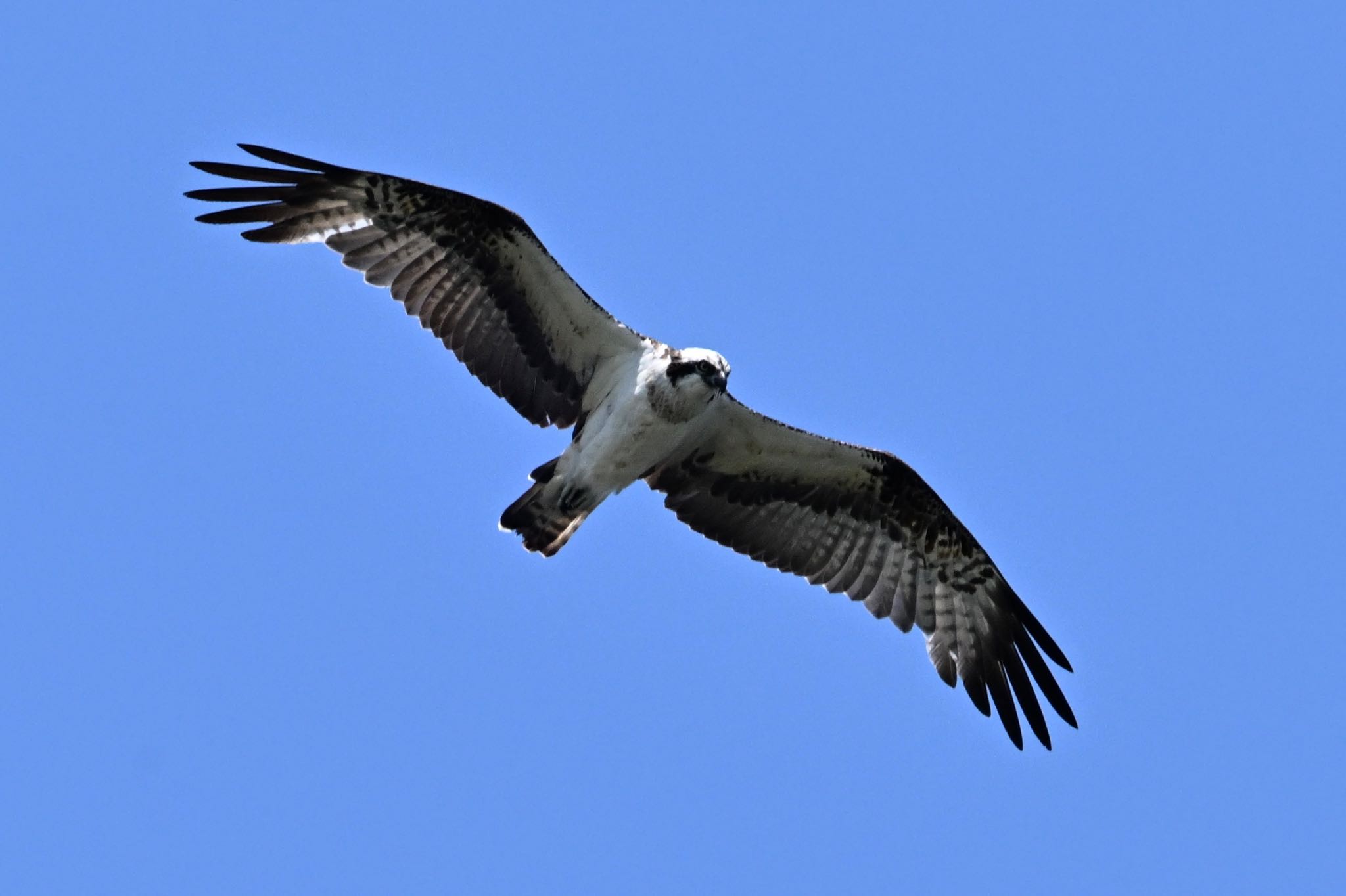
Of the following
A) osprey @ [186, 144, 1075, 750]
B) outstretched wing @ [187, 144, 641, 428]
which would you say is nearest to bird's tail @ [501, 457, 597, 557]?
osprey @ [186, 144, 1075, 750]

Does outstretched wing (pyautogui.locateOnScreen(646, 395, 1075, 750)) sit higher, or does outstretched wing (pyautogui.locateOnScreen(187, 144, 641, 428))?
outstretched wing (pyautogui.locateOnScreen(646, 395, 1075, 750))

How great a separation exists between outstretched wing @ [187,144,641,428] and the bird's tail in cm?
58

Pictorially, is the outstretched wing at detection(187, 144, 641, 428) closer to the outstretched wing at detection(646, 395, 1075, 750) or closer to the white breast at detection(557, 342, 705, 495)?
the white breast at detection(557, 342, 705, 495)

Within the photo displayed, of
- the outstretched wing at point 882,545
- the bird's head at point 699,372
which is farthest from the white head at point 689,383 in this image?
the outstretched wing at point 882,545

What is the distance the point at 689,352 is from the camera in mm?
13836

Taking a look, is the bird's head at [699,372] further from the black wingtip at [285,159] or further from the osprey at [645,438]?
the black wingtip at [285,159]

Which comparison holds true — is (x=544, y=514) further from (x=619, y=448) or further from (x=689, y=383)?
(x=689, y=383)

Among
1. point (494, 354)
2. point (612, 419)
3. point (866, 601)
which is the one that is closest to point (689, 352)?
point (612, 419)

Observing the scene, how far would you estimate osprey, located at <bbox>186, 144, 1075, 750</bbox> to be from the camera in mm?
14195

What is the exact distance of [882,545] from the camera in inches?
615

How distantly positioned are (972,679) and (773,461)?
2.42 metres

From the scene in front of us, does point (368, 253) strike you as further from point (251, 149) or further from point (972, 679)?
point (972, 679)

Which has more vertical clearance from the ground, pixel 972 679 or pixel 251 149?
pixel 972 679

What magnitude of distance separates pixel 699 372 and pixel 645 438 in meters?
0.77
